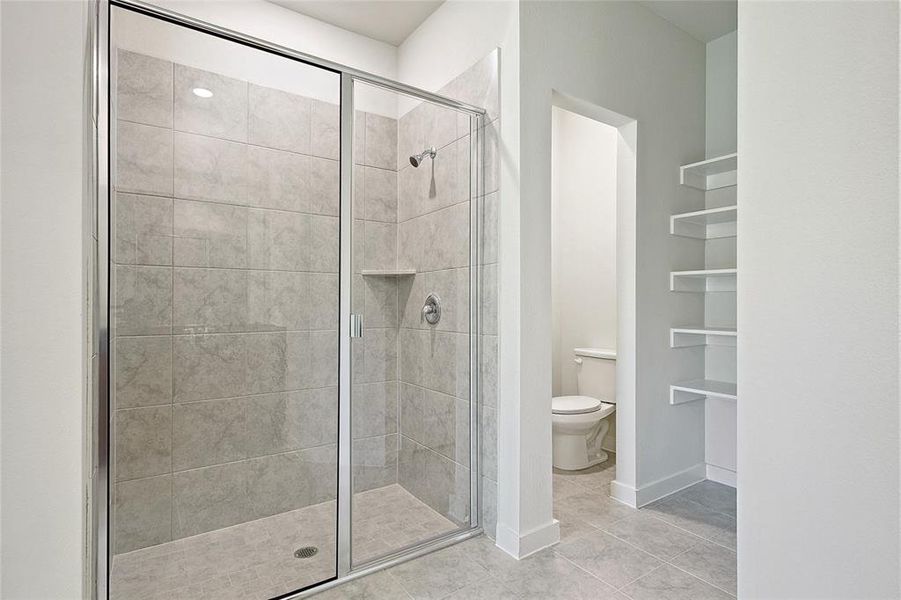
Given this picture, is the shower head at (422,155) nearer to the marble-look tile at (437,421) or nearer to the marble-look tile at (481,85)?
the marble-look tile at (481,85)

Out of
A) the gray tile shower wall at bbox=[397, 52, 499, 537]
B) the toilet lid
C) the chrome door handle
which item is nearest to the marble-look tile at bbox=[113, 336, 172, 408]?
the chrome door handle

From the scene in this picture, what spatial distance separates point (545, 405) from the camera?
2.26 meters

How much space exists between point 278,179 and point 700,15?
2603 millimetres

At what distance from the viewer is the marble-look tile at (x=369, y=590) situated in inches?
71.1

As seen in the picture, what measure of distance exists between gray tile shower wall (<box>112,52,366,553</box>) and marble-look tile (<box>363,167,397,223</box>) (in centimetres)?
2

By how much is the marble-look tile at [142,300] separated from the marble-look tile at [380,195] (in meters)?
0.79

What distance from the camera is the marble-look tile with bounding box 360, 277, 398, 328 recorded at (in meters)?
→ 2.00

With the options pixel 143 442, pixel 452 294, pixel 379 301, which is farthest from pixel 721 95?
pixel 143 442

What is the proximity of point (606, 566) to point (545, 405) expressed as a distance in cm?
71

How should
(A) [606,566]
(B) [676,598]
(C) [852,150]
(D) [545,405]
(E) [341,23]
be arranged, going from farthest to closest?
(E) [341,23] → (D) [545,405] → (A) [606,566] → (B) [676,598] → (C) [852,150]

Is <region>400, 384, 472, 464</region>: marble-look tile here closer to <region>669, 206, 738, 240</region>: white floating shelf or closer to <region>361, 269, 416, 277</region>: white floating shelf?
<region>361, 269, 416, 277</region>: white floating shelf
